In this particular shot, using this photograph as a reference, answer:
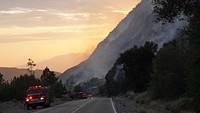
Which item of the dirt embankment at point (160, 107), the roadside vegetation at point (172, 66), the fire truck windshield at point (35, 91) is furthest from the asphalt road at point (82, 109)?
the roadside vegetation at point (172, 66)

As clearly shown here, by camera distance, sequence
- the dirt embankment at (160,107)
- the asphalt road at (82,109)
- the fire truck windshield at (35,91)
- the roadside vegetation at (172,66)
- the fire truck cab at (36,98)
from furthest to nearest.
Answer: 1. the fire truck windshield at (35,91)
2. the fire truck cab at (36,98)
3. the asphalt road at (82,109)
4. the dirt embankment at (160,107)
5. the roadside vegetation at (172,66)

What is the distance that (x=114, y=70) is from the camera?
166500 millimetres

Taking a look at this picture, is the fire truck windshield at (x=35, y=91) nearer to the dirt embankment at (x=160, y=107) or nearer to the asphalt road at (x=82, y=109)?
the asphalt road at (x=82, y=109)

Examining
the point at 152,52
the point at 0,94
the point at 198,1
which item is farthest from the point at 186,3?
the point at 152,52

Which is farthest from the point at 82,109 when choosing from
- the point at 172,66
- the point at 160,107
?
the point at 172,66

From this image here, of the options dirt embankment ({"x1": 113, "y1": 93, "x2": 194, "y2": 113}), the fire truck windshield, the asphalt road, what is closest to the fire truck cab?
the fire truck windshield

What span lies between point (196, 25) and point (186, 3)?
1.48m

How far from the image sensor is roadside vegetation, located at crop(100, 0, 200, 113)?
21938 mm

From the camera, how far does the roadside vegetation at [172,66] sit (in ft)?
72.0

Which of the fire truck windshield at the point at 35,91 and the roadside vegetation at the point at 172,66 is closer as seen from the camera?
the roadside vegetation at the point at 172,66

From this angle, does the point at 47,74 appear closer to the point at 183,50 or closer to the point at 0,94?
the point at 0,94

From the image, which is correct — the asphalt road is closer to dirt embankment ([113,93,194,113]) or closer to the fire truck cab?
dirt embankment ([113,93,194,113])

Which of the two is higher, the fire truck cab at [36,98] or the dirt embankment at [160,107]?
the fire truck cab at [36,98]

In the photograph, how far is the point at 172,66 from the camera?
51562mm
